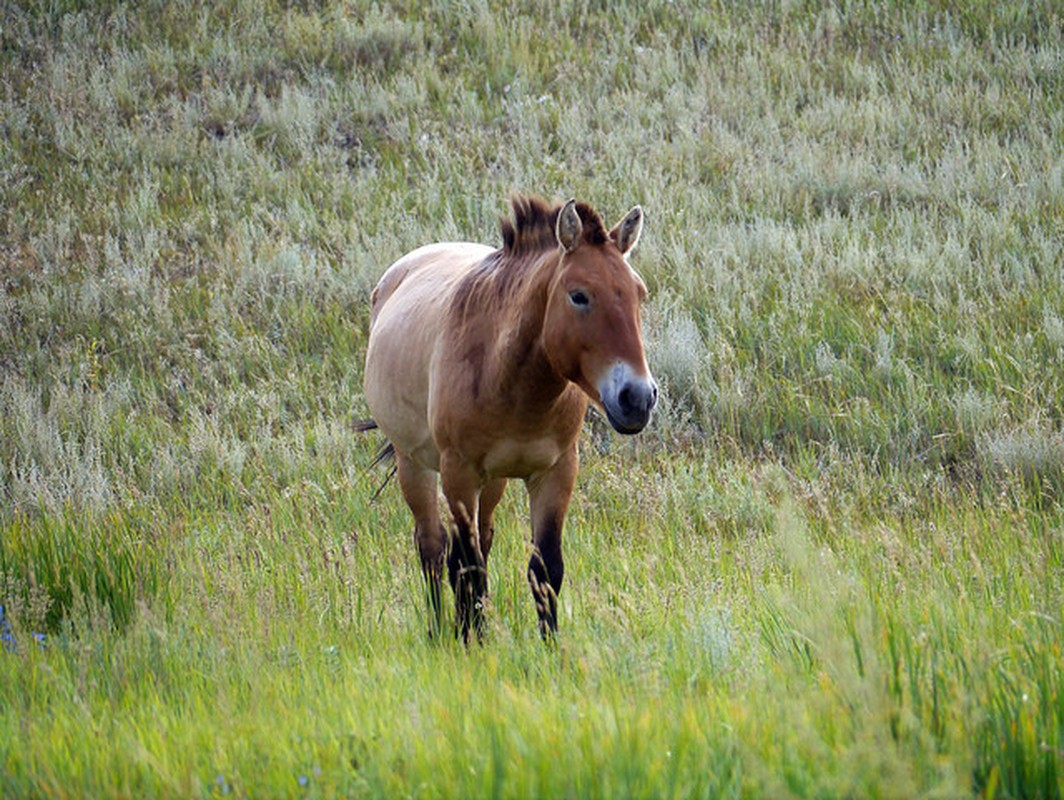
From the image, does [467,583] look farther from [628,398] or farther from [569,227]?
[569,227]

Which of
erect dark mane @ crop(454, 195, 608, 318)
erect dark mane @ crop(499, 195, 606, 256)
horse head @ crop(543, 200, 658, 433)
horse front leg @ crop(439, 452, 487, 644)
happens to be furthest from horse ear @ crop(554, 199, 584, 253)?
horse front leg @ crop(439, 452, 487, 644)

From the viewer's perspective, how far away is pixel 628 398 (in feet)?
13.4

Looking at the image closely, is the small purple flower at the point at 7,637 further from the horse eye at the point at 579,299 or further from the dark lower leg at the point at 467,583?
the horse eye at the point at 579,299

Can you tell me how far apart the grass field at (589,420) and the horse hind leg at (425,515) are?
208mm

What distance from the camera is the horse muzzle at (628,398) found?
160 inches

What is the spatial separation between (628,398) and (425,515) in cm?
226

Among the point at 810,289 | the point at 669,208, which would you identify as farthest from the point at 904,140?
the point at 810,289

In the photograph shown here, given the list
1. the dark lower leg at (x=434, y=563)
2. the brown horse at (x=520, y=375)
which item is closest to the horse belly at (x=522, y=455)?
the brown horse at (x=520, y=375)

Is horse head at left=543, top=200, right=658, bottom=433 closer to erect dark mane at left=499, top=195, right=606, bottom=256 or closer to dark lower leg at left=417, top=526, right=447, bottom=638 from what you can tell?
erect dark mane at left=499, top=195, right=606, bottom=256

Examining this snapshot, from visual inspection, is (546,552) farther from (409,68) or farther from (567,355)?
A: (409,68)

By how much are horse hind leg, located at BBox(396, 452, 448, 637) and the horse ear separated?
1.98 meters

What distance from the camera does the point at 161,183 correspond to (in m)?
13.6

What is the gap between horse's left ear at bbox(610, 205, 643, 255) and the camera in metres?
4.61

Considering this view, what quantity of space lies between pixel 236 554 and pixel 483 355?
2.03 metres
